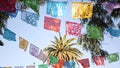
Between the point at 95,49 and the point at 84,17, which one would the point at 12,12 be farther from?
the point at 95,49

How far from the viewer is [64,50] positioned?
9.05 ft

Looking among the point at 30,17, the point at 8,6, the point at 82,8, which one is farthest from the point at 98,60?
the point at 8,6

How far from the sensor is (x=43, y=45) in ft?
8.99

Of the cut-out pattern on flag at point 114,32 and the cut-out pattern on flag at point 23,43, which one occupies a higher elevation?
the cut-out pattern on flag at point 114,32

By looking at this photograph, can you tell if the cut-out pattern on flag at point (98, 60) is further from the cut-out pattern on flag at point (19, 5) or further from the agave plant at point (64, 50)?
the cut-out pattern on flag at point (19, 5)

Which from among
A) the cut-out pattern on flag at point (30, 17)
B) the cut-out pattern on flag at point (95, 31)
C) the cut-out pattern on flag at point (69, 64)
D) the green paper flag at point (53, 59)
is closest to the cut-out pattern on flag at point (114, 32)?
the cut-out pattern on flag at point (95, 31)

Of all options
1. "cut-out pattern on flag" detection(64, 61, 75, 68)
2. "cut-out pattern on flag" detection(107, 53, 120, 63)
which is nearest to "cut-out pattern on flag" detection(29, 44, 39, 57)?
"cut-out pattern on flag" detection(64, 61, 75, 68)

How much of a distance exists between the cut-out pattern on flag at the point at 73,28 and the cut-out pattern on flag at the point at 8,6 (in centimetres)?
51

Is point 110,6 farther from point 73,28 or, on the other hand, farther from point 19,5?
point 19,5

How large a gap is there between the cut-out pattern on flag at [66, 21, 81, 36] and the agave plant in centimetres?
6

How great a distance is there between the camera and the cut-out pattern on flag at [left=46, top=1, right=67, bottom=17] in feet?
8.86

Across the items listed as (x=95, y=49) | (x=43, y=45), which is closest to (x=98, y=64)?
(x=95, y=49)

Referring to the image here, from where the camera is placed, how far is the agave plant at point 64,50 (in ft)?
9.02

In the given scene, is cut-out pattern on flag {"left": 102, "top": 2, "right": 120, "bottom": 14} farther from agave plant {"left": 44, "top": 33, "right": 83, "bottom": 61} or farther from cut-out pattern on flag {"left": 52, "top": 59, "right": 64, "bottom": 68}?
cut-out pattern on flag {"left": 52, "top": 59, "right": 64, "bottom": 68}
